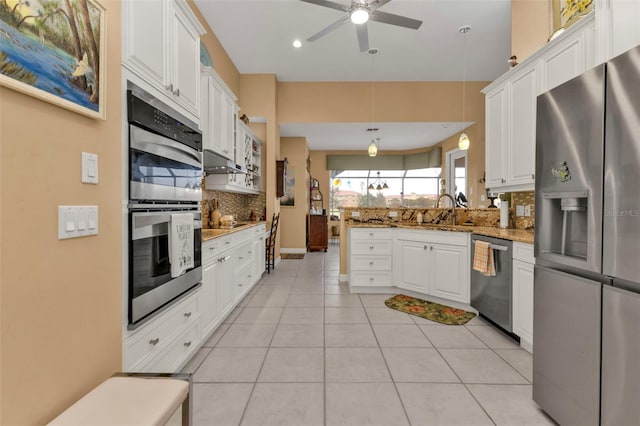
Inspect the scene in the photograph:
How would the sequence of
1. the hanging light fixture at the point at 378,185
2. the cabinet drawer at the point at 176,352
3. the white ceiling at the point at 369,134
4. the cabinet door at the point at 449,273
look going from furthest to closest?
the hanging light fixture at the point at 378,185 → the white ceiling at the point at 369,134 → the cabinet door at the point at 449,273 → the cabinet drawer at the point at 176,352

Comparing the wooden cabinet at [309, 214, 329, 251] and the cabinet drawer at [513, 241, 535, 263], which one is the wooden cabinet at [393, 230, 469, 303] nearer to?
the cabinet drawer at [513, 241, 535, 263]

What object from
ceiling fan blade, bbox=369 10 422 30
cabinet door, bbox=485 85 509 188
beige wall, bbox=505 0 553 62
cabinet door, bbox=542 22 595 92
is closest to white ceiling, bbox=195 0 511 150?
beige wall, bbox=505 0 553 62

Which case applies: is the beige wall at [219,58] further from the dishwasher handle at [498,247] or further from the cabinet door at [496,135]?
the dishwasher handle at [498,247]

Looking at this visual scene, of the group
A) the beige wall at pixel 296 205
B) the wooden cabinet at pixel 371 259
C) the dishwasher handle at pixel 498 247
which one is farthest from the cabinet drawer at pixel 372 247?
the beige wall at pixel 296 205

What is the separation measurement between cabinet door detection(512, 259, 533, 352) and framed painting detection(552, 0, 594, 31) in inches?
85.8

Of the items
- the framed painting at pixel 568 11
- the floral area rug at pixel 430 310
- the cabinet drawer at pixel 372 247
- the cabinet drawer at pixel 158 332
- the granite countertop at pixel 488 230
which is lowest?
the floral area rug at pixel 430 310

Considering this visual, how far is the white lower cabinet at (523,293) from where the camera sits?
2207mm

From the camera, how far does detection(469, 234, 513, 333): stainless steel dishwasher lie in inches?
96.9

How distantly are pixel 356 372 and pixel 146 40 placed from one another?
2.40 meters

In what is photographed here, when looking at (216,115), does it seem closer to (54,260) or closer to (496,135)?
(54,260)

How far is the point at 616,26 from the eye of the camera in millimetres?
1580

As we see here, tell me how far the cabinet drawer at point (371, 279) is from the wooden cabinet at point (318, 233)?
3751 millimetres

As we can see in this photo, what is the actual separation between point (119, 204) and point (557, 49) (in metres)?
3.29

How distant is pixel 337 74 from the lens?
524 cm
